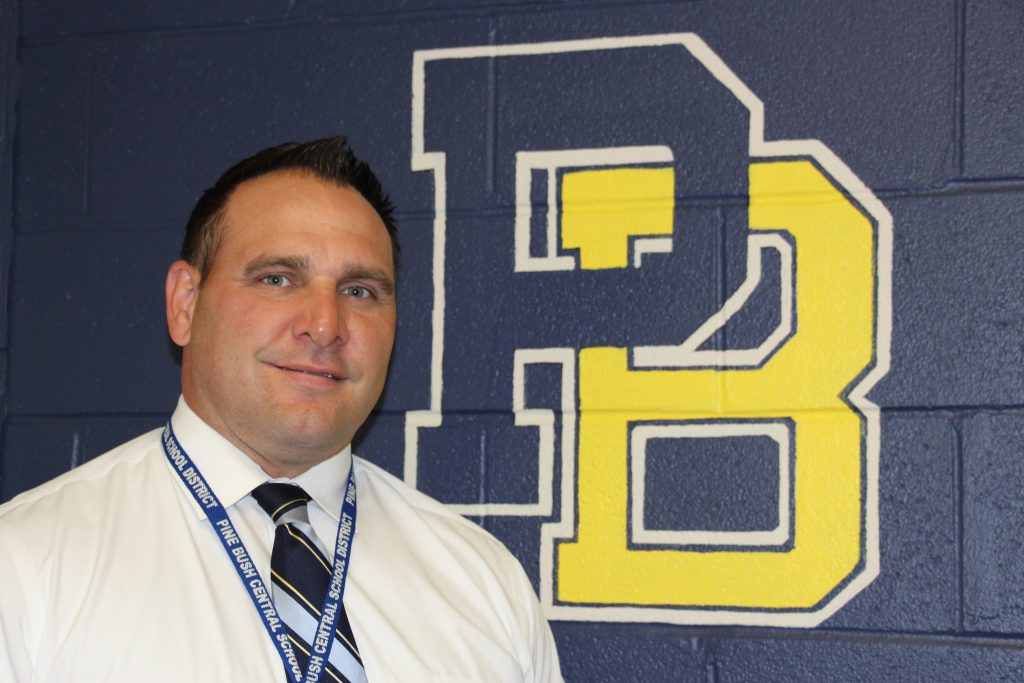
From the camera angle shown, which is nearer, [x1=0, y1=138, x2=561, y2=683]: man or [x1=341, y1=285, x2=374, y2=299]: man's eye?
[x1=0, y1=138, x2=561, y2=683]: man

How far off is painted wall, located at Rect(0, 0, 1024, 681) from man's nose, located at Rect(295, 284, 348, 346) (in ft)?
1.34

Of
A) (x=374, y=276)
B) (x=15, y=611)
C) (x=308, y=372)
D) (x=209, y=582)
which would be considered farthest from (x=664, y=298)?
(x=15, y=611)

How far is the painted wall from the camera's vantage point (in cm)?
178

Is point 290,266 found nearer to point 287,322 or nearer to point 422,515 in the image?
point 287,322

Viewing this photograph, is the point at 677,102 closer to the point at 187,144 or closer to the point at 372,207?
the point at 372,207

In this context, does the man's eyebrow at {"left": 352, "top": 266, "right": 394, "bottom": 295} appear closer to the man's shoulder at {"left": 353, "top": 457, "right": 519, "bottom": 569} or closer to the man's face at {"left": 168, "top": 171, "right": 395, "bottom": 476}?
the man's face at {"left": 168, "top": 171, "right": 395, "bottom": 476}

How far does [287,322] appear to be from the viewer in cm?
154

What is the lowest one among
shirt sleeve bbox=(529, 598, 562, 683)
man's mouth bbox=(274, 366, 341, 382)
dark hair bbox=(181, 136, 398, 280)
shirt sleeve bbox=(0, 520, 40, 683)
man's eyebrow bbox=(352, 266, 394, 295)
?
shirt sleeve bbox=(529, 598, 562, 683)

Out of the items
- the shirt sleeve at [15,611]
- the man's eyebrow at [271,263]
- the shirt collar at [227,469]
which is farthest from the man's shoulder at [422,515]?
the shirt sleeve at [15,611]

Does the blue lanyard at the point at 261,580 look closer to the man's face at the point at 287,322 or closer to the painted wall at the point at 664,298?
the man's face at the point at 287,322

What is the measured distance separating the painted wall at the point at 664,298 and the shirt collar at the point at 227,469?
1.19 ft

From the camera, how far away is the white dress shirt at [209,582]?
1352 millimetres

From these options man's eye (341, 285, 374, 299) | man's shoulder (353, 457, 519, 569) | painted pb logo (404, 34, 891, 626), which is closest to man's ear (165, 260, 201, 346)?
man's eye (341, 285, 374, 299)

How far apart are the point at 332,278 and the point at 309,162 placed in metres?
0.19
